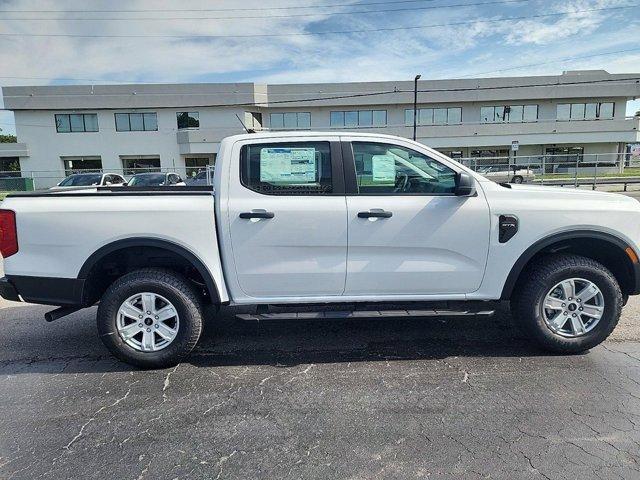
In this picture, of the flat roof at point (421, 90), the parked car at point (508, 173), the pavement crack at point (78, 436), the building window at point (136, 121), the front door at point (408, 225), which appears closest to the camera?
the pavement crack at point (78, 436)

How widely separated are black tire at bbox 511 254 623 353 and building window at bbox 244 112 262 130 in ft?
115

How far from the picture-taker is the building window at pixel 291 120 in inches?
1549

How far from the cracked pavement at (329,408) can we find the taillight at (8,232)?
1.13 meters

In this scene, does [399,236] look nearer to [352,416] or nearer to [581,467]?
[352,416]

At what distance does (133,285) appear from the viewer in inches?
139

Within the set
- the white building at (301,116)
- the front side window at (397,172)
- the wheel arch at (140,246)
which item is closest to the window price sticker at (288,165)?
the front side window at (397,172)

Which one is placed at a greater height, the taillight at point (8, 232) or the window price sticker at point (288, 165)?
the window price sticker at point (288, 165)

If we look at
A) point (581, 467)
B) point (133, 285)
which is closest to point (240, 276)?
point (133, 285)

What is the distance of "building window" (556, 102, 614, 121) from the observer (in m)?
39.7

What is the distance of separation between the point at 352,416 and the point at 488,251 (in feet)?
5.92

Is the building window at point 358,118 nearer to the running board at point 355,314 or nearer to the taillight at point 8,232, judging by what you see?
the running board at point 355,314

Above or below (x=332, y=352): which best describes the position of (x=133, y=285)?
above

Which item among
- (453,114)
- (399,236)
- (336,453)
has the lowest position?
(336,453)

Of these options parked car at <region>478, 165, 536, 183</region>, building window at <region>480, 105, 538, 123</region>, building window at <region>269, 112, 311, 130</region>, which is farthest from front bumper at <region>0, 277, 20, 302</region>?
building window at <region>480, 105, 538, 123</region>
